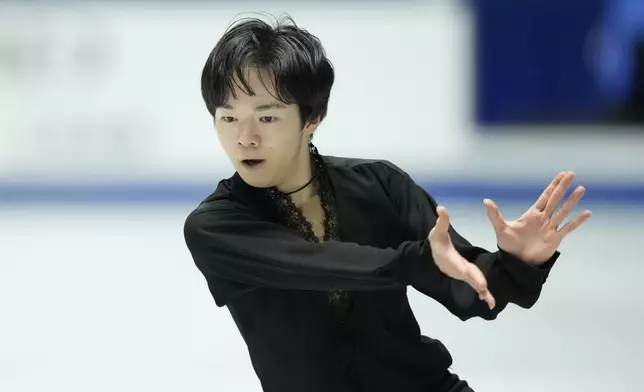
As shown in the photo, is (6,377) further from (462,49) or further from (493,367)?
(462,49)

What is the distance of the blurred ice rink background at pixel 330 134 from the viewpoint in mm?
3760

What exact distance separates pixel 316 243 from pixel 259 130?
202 mm

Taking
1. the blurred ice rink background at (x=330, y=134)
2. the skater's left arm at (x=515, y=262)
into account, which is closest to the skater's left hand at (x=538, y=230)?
the skater's left arm at (x=515, y=262)

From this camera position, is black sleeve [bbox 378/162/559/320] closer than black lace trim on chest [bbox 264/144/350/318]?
Yes

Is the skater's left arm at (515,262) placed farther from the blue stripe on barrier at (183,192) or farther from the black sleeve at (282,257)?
the blue stripe on barrier at (183,192)

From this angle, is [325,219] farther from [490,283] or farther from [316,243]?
[490,283]

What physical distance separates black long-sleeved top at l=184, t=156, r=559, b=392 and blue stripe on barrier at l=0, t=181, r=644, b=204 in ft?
12.5

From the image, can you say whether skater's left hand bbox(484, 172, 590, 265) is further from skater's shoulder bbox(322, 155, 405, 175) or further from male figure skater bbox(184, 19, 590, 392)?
skater's shoulder bbox(322, 155, 405, 175)

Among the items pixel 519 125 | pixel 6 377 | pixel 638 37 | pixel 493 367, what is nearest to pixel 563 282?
pixel 493 367

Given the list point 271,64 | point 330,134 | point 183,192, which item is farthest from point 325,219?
point 330,134

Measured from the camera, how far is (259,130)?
4.90 ft

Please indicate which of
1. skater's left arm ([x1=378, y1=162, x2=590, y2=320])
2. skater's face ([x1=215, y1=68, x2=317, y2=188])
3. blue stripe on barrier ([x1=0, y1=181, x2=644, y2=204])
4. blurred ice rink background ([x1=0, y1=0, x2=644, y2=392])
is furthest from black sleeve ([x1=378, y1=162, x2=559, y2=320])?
blue stripe on barrier ([x1=0, y1=181, x2=644, y2=204])

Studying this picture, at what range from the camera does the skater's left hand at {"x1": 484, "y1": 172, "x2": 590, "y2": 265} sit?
4.63 feet

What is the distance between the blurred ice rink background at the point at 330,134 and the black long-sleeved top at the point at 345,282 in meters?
1.73
